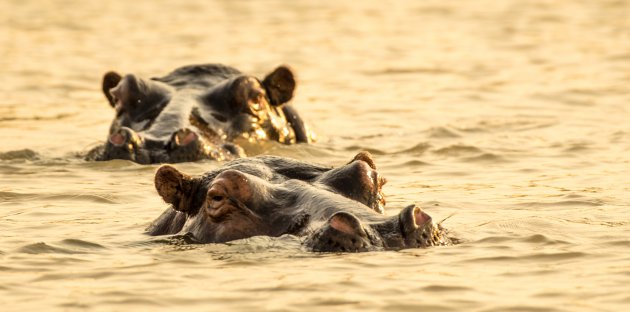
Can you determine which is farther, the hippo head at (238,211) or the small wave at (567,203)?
the small wave at (567,203)

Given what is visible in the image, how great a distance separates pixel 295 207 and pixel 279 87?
590 centimetres

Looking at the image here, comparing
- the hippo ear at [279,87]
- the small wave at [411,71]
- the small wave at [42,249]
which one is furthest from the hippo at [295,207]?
the small wave at [411,71]

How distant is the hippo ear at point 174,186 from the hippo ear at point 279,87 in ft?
16.9

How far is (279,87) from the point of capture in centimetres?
1505

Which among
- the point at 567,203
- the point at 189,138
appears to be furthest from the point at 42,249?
the point at 567,203

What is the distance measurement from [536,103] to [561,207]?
24.3 feet

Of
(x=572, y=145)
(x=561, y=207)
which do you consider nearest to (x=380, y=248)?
(x=561, y=207)

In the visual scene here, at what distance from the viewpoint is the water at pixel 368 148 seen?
869 centimetres

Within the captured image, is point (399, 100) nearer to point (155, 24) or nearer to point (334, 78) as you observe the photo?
point (334, 78)

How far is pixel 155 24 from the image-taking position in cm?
2795

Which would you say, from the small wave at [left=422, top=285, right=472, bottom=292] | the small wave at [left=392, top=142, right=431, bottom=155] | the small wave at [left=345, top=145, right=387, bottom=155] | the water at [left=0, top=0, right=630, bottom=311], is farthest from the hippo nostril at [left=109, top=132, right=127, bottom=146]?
the small wave at [left=422, top=285, right=472, bottom=292]

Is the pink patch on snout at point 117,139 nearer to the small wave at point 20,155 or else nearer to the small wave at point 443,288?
the small wave at point 20,155

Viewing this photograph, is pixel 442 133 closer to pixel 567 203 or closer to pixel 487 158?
pixel 487 158

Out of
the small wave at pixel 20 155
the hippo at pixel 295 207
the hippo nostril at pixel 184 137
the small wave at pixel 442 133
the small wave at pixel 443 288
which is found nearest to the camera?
the small wave at pixel 443 288
